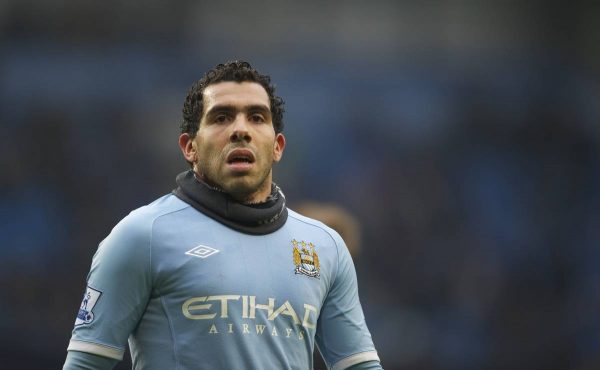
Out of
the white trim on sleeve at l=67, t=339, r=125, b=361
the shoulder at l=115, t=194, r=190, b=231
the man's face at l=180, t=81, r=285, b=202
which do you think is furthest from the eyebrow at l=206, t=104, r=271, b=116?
the white trim on sleeve at l=67, t=339, r=125, b=361

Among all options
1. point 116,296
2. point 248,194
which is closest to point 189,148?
A: point 248,194

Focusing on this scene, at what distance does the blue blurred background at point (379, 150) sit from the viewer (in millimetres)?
8039

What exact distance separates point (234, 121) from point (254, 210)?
1.00 ft

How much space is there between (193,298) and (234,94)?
72 centimetres

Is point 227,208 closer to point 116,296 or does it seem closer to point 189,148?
point 189,148

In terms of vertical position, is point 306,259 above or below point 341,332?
above

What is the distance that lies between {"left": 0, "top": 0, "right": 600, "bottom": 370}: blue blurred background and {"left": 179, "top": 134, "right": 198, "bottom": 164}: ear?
190 inches

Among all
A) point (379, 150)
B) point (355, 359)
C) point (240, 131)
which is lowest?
point (379, 150)

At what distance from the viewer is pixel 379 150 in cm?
864

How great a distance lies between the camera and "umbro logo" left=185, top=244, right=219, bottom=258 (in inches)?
115

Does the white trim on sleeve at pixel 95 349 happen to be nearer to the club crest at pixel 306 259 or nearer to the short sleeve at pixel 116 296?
the short sleeve at pixel 116 296

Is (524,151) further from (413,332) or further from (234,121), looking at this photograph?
(234,121)

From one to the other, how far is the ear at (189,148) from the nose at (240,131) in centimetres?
19

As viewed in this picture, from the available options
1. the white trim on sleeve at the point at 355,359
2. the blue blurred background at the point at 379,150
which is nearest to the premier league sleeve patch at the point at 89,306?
the white trim on sleeve at the point at 355,359
